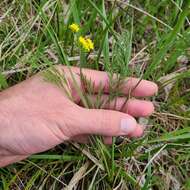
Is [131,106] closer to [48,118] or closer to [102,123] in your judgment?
[102,123]

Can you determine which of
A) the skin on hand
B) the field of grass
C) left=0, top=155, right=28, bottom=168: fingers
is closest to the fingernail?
the skin on hand

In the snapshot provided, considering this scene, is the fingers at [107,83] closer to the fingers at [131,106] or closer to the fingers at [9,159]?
the fingers at [131,106]

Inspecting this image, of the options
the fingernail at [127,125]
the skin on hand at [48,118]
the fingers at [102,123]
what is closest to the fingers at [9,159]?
the skin on hand at [48,118]

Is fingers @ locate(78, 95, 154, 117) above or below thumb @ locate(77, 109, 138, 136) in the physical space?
below

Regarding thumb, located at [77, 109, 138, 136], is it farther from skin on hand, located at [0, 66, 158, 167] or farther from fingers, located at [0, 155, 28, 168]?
fingers, located at [0, 155, 28, 168]

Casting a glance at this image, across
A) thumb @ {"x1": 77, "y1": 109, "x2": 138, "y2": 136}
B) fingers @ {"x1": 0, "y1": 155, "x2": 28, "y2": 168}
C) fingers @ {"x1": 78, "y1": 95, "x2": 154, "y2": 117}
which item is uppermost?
thumb @ {"x1": 77, "y1": 109, "x2": 138, "y2": 136}

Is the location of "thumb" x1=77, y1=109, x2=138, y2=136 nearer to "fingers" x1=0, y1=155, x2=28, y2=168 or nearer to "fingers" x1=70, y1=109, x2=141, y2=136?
"fingers" x1=70, y1=109, x2=141, y2=136

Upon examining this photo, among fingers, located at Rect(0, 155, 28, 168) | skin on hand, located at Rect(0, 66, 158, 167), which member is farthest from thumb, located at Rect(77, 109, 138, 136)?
fingers, located at Rect(0, 155, 28, 168)

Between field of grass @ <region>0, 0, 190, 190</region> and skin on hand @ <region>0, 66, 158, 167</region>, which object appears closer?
skin on hand @ <region>0, 66, 158, 167</region>
